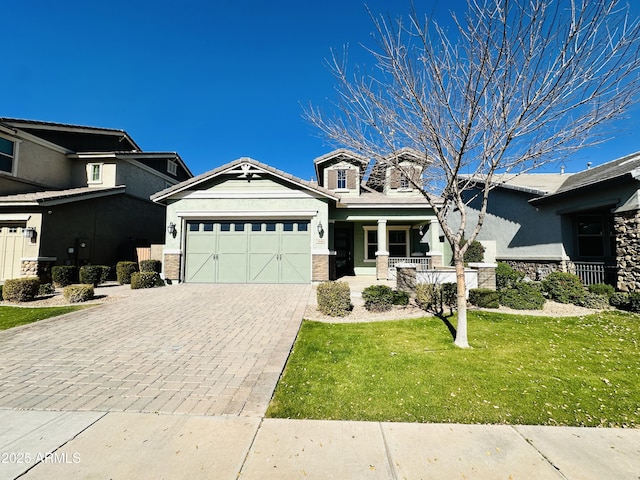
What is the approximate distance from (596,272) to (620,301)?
113 inches

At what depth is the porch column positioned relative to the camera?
48.8 feet

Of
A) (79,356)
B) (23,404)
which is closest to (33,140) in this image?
(79,356)

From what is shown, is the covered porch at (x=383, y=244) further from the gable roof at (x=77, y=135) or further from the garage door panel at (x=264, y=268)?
the gable roof at (x=77, y=135)

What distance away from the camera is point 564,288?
385 inches

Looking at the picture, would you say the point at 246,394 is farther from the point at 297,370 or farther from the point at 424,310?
the point at 424,310

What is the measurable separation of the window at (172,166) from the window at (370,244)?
49.1 ft

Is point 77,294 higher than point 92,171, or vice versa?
point 92,171

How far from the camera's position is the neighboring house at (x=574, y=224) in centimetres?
971

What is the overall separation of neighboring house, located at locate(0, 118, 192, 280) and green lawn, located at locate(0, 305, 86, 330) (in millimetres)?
4865

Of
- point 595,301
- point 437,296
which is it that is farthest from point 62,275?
point 595,301

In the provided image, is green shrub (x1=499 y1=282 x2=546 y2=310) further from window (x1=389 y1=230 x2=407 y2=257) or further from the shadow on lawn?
window (x1=389 y1=230 x2=407 y2=257)

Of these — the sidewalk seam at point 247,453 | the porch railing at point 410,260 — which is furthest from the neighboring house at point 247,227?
the sidewalk seam at point 247,453

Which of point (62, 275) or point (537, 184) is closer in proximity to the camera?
point (62, 275)

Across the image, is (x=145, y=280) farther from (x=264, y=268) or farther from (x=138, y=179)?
(x=138, y=179)
